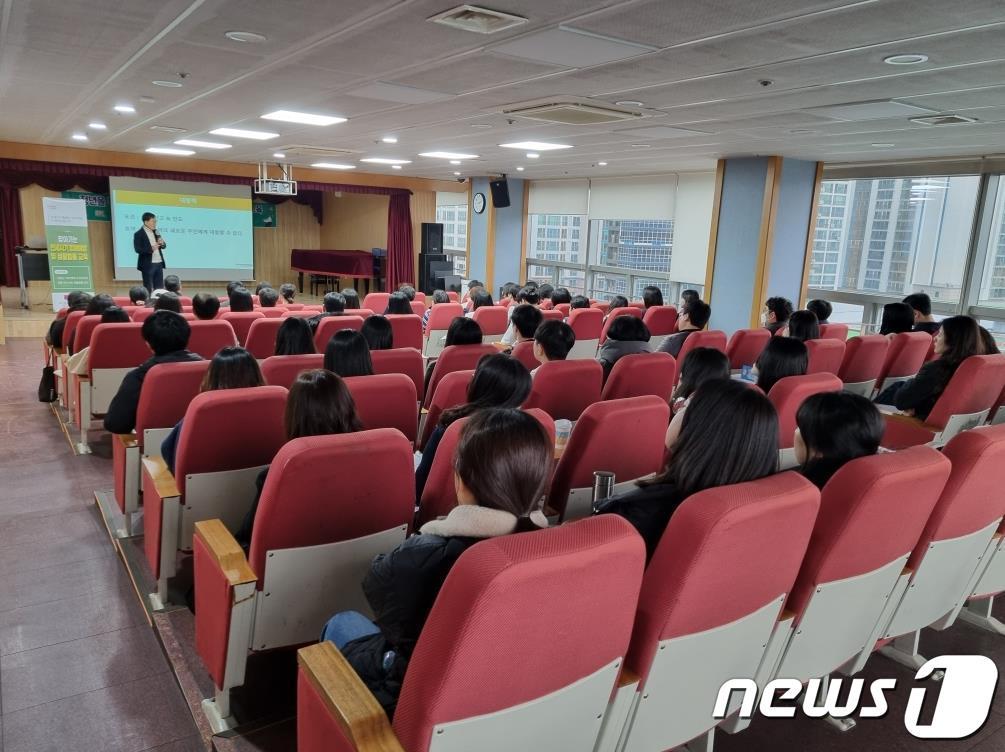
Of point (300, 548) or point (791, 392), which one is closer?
point (300, 548)

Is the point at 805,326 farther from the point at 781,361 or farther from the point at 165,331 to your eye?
the point at 165,331

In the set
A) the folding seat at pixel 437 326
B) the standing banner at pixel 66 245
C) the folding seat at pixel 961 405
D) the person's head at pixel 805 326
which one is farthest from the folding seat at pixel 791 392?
the standing banner at pixel 66 245

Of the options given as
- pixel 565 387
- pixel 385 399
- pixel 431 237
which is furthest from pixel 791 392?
pixel 431 237

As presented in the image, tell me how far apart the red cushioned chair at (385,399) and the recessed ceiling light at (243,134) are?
19.2ft

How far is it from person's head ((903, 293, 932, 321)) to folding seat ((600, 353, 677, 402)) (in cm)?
355

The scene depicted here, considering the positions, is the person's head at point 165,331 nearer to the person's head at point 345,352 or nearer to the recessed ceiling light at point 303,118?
the person's head at point 345,352

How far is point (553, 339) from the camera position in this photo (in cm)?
402

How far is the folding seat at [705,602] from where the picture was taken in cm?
Result: 145

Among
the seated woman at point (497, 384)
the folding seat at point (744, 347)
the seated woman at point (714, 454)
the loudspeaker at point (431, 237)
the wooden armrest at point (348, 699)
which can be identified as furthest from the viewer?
the loudspeaker at point (431, 237)

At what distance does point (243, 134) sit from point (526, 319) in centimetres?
491

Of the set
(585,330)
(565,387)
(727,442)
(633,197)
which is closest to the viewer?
(727,442)

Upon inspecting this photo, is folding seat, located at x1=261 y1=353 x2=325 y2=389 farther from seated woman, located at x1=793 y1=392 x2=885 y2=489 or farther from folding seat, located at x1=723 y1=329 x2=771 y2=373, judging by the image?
folding seat, located at x1=723 y1=329 x2=771 y2=373

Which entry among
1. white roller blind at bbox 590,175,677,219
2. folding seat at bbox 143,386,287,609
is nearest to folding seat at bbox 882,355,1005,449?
folding seat at bbox 143,386,287,609

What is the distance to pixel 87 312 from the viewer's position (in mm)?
5660
